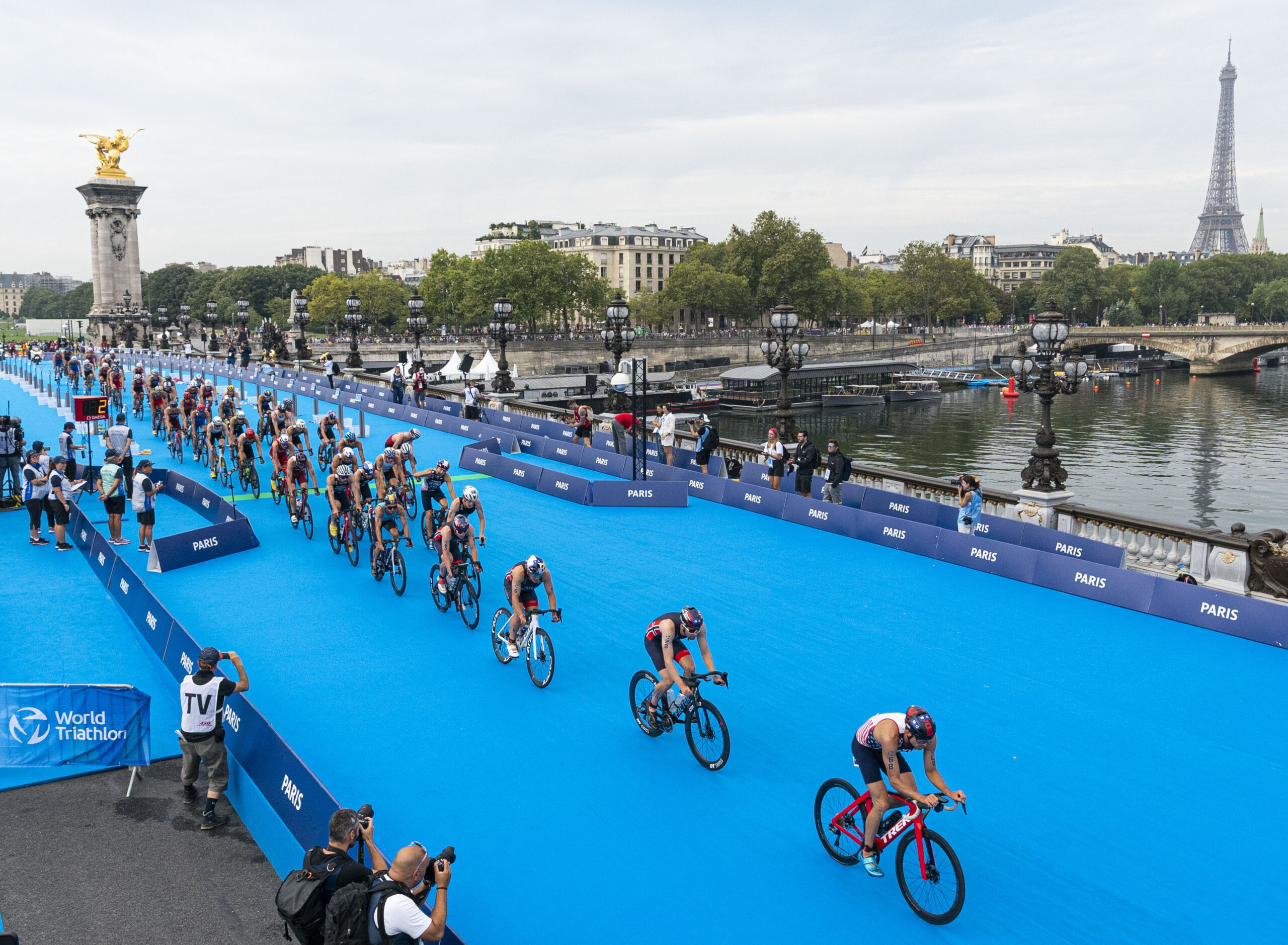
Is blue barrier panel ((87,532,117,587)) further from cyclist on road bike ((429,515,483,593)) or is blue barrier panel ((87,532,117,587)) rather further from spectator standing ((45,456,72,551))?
cyclist on road bike ((429,515,483,593))

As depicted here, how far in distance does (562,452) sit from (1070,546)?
14506 millimetres

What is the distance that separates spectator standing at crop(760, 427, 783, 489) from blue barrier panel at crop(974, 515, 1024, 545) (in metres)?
4.85

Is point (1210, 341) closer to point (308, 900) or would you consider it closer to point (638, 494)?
point (638, 494)

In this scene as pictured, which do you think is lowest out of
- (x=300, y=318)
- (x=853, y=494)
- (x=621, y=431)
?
(x=853, y=494)

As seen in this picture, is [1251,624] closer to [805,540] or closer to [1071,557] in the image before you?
[1071,557]

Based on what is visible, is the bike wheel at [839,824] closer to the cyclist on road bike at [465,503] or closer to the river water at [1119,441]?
the cyclist on road bike at [465,503]

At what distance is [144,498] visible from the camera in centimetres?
1661

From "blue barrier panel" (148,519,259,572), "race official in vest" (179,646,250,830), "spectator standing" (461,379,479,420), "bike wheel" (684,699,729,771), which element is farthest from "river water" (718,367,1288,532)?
"race official in vest" (179,646,250,830)

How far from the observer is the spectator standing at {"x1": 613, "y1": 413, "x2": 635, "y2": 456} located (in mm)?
26438

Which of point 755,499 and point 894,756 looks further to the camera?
point 755,499

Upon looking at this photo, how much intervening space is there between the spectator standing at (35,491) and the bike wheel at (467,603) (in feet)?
29.5

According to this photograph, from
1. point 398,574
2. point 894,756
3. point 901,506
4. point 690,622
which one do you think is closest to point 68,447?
point 398,574

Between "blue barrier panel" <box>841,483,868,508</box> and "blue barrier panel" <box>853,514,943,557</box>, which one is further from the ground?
"blue barrier panel" <box>841,483,868,508</box>

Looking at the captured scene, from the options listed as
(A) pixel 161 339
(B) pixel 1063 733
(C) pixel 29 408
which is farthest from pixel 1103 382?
(B) pixel 1063 733
